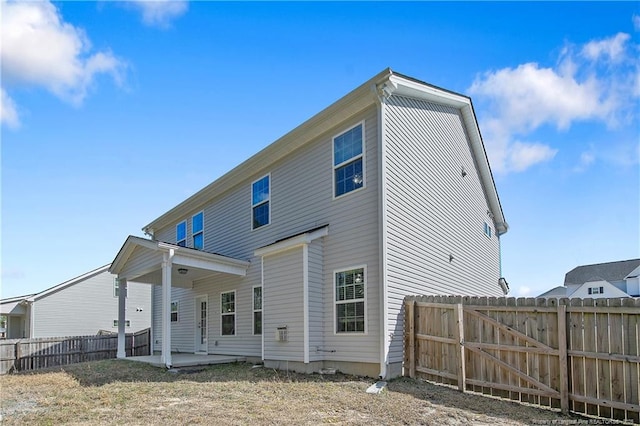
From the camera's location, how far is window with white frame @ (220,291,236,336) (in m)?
14.8

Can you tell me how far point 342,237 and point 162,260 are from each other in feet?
16.7

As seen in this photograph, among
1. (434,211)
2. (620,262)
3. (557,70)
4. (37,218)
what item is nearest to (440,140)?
(434,211)

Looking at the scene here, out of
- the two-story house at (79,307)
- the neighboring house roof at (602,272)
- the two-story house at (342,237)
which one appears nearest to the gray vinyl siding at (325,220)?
the two-story house at (342,237)

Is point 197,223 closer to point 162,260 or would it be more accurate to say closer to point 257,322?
point 162,260

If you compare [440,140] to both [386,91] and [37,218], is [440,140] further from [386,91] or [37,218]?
[37,218]

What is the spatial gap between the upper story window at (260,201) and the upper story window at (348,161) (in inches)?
123

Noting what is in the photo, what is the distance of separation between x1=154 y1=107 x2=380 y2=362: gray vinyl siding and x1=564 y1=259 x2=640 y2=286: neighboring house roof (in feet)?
136

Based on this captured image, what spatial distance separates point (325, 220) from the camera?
1146cm

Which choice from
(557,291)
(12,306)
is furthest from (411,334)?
(557,291)

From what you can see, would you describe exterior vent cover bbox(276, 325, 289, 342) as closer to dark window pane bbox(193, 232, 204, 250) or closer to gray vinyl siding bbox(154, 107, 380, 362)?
gray vinyl siding bbox(154, 107, 380, 362)

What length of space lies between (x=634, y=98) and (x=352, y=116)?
21.2 feet

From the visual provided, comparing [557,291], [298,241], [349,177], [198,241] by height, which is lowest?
[557,291]

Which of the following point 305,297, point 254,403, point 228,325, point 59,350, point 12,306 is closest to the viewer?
point 254,403

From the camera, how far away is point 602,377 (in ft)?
22.8
